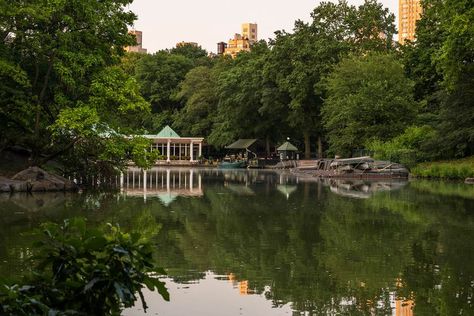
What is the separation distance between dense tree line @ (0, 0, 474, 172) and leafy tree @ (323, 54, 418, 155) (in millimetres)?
115

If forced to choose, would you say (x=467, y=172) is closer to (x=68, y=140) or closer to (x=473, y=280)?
(x=68, y=140)

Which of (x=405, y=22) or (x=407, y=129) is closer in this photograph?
(x=407, y=129)

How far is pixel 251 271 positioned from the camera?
1020cm

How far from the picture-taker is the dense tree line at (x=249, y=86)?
2694 centimetres

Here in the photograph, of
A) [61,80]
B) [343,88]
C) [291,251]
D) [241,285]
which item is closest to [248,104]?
[343,88]

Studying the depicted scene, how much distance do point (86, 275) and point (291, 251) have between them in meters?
7.95

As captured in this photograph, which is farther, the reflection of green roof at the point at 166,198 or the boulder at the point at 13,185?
the boulder at the point at 13,185

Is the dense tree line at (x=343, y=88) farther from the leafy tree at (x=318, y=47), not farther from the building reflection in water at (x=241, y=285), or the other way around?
the building reflection in water at (x=241, y=285)

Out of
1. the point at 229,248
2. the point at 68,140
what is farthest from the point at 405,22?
the point at 229,248

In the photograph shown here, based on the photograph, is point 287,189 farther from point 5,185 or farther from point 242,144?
point 242,144

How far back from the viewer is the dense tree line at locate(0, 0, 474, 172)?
88.4 feet

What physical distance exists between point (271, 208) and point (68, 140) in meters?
10.8

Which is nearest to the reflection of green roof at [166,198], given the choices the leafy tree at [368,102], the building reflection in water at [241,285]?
the building reflection in water at [241,285]

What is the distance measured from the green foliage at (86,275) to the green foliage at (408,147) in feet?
144
